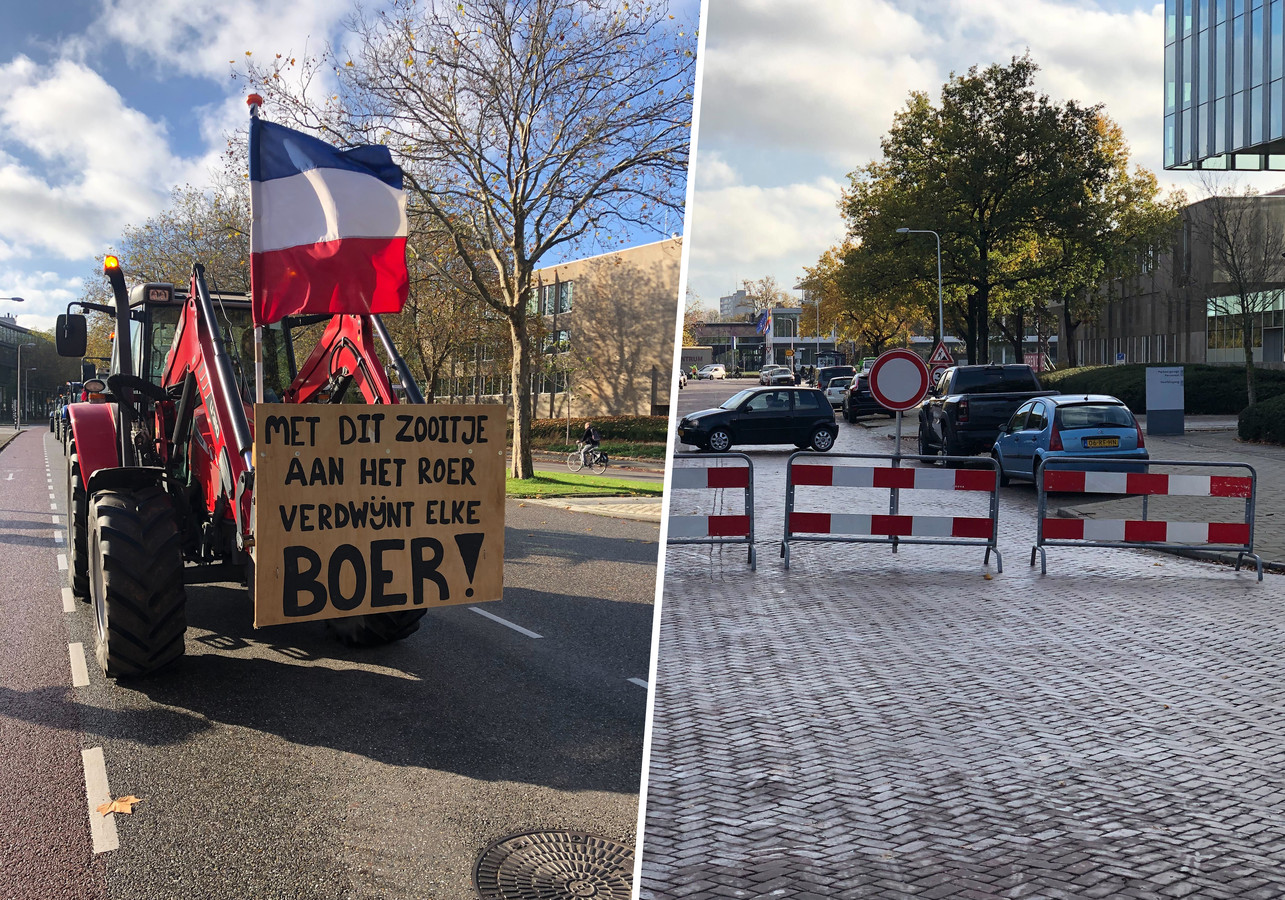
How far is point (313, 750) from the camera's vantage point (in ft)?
18.4

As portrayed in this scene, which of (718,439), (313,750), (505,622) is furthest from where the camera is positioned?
(718,439)

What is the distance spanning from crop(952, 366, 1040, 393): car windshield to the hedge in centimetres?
1872

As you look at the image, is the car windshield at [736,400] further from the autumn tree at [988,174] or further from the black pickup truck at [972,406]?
the autumn tree at [988,174]

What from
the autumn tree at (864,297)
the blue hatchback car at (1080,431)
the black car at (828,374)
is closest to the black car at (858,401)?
the autumn tree at (864,297)

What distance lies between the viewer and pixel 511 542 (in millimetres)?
14570

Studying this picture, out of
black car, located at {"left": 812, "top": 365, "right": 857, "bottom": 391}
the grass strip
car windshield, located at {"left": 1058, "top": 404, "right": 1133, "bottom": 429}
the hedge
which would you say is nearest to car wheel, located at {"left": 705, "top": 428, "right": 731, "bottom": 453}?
the grass strip

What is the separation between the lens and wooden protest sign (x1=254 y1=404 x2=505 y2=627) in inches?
187

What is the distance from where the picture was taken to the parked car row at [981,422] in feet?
53.5

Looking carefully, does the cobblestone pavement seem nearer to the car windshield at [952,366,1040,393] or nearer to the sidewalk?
the sidewalk

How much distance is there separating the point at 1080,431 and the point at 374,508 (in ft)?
44.9

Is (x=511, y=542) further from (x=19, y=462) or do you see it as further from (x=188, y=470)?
(x=19, y=462)

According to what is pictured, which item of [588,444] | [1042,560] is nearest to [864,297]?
[588,444]

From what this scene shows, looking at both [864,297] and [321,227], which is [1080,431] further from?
[864,297]

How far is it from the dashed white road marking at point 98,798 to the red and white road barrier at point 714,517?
227 inches
